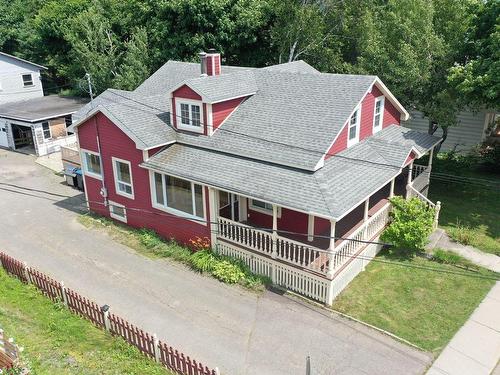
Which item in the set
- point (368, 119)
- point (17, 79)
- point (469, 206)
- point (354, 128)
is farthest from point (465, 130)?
point (17, 79)

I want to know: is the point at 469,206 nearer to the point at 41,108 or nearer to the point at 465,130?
the point at 465,130

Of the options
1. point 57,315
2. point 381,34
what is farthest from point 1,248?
point 381,34

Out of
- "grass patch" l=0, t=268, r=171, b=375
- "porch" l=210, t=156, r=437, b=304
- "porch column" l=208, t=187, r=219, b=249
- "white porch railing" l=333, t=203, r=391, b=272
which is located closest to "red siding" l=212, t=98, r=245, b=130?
"porch" l=210, t=156, r=437, b=304

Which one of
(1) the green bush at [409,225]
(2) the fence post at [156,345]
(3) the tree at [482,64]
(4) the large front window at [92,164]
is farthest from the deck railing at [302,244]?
(4) the large front window at [92,164]

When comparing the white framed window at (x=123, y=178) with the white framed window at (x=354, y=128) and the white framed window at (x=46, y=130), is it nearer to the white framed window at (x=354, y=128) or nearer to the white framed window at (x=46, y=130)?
the white framed window at (x=354, y=128)

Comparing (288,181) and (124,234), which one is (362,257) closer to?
(288,181)

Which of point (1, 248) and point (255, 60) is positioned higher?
point (255, 60)
